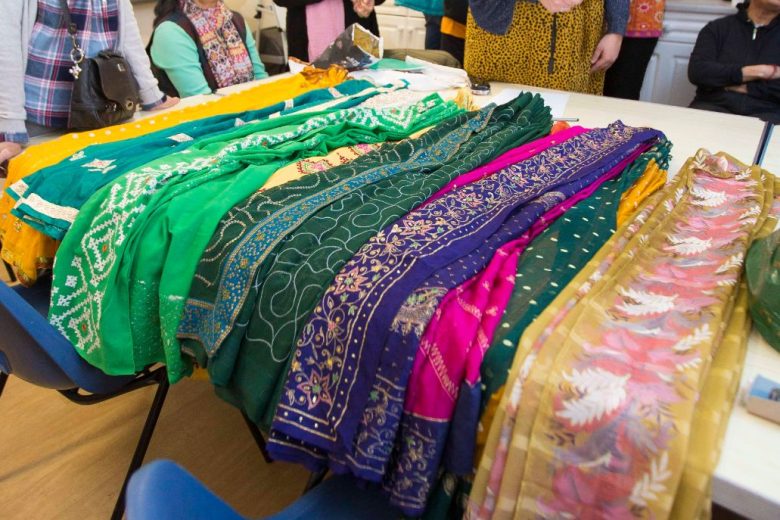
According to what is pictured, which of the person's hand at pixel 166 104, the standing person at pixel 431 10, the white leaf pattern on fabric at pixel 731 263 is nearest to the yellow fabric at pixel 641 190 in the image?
the white leaf pattern on fabric at pixel 731 263

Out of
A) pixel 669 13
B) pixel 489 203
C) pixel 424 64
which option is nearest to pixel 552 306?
pixel 489 203

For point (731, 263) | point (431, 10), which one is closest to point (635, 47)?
point (431, 10)

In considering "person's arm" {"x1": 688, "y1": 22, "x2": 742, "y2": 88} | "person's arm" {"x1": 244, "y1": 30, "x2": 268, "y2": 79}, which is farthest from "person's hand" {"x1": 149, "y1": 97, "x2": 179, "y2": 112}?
"person's arm" {"x1": 688, "y1": 22, "x2": 742, "y2": 88}

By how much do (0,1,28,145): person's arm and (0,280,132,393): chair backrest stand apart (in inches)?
27.6

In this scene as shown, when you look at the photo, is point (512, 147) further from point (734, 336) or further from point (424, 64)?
point (424, 64)

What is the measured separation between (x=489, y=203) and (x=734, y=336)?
0.43 meters

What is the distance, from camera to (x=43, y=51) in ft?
5.21

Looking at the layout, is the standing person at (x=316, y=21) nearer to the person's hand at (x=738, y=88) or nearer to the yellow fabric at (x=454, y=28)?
the yellow fabric at (x=454, y=28)

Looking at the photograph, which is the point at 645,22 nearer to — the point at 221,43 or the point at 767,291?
the point at 221,43

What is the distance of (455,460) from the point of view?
0.70 m

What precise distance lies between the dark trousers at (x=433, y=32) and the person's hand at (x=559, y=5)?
101 centimetres

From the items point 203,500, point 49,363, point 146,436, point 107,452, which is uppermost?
point 203,500

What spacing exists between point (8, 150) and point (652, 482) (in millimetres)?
1674

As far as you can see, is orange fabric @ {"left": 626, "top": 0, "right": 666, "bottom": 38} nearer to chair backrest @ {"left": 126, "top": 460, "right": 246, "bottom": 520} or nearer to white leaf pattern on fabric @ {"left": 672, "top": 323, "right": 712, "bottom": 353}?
white leaf pattern on fabric @ {"left": 672, "top": 323, "right": 712, "bottom": 353}
